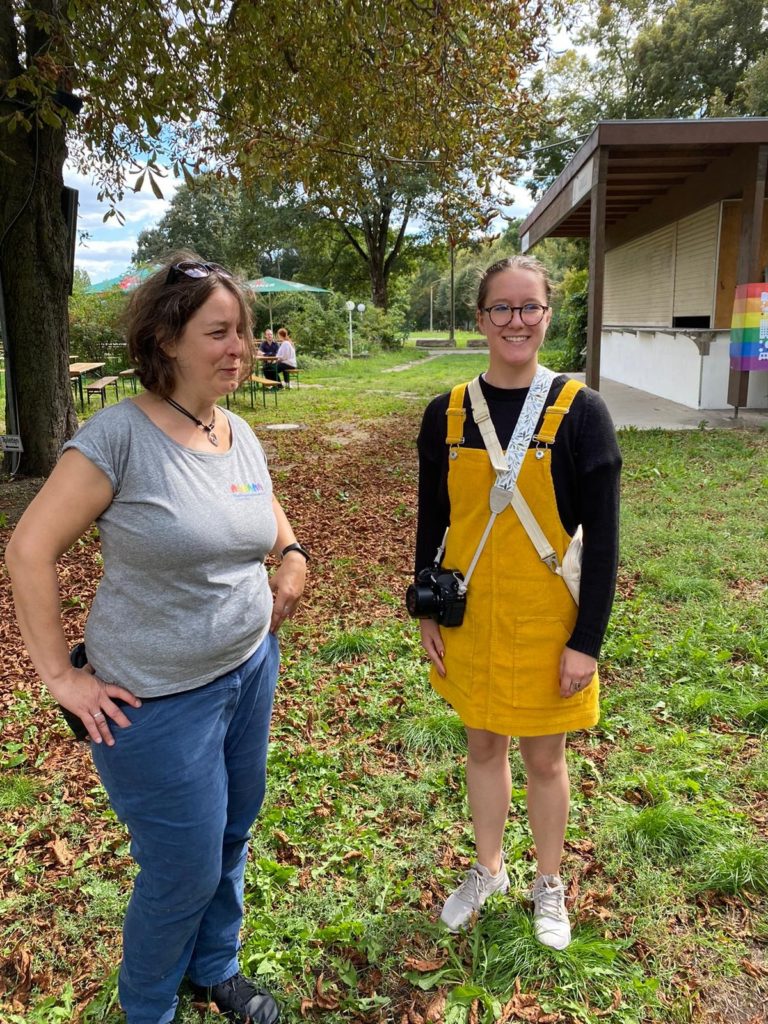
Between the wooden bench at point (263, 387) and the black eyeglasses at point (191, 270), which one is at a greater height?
the black eyeglasses at point (191, 270)

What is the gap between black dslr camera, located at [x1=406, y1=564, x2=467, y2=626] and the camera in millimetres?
2096

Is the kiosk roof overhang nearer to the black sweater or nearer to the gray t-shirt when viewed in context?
the black sweater

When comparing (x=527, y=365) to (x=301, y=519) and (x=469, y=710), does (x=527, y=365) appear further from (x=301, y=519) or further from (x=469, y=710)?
(x=301, y=519)

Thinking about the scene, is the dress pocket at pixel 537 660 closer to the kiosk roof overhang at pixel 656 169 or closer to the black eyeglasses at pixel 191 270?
the black eyeglasses at pixel 191 270

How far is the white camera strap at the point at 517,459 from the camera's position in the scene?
1.96 m

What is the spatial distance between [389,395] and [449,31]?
11.1 meters

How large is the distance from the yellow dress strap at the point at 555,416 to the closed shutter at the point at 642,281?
14.4 meters

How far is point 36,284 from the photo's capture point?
7.16 m

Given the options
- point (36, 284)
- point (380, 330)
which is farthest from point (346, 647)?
point (380, 330)

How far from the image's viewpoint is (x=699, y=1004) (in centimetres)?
210

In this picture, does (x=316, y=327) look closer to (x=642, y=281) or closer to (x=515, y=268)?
(x=642, y=281)

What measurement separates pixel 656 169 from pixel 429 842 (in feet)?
40.4

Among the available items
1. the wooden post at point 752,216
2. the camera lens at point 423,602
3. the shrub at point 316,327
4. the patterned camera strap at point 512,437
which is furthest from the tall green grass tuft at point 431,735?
the shrub at point 316,327

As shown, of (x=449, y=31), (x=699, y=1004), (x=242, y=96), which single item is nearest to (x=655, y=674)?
(x=699, y=1004)
